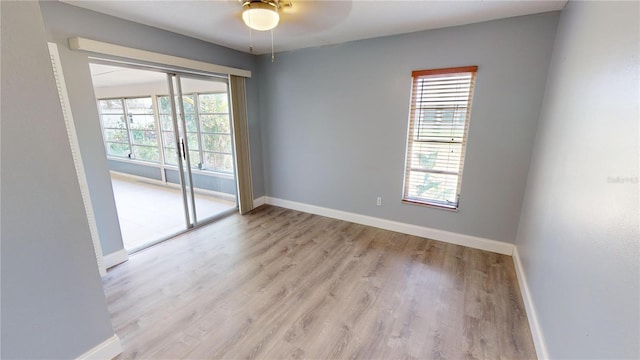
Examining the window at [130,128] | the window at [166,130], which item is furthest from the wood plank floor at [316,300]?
the window at [130,128]

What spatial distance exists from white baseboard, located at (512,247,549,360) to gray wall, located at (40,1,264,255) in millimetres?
3779

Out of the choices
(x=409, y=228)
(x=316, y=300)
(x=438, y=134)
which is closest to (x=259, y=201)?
(x=409, y=228)

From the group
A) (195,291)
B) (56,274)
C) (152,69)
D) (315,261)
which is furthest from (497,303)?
(152,69)

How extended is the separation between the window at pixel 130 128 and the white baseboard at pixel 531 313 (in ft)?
20.1

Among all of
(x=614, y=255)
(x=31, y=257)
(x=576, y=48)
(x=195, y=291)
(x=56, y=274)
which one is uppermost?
(x=576, y=48)

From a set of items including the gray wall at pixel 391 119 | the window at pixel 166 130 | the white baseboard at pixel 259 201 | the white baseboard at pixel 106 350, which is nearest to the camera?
the white baseboard at pixel 106 350

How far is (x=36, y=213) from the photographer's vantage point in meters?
1.39

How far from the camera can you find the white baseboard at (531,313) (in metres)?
1.71

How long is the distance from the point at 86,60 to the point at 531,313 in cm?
429

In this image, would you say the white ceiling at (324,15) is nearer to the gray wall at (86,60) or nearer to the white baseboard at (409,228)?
the gray wall at (86,60)

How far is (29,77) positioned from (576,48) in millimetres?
3246

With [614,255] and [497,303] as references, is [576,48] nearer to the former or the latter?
[614,255]

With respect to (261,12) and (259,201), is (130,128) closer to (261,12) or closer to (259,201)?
(259,201)

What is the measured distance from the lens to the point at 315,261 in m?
2.94
